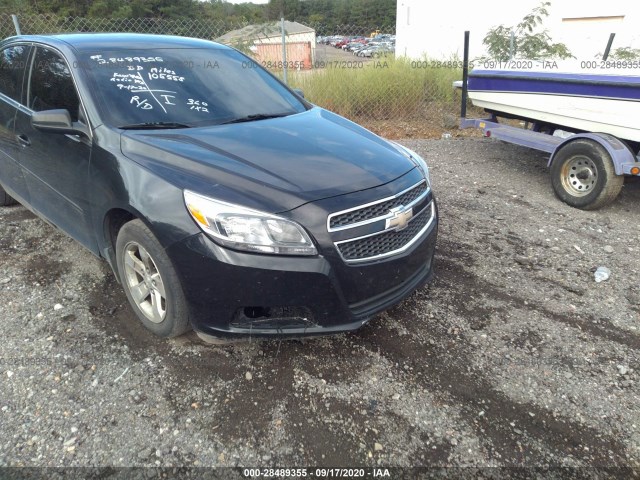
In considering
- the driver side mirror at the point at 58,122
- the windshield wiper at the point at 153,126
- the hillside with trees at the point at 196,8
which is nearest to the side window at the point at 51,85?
the driver side mirror at the point at 58,122

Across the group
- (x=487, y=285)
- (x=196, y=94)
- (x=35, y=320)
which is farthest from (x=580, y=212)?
(x=35, y=320)

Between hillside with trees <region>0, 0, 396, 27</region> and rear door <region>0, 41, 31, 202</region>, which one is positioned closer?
rear door <region>0, 41, 31, 202</region>

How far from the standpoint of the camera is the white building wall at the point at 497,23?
49.6 ft

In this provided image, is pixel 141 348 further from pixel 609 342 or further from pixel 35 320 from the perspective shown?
pixel 609 342

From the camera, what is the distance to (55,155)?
304cm

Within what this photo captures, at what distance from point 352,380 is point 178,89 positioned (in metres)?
2.29

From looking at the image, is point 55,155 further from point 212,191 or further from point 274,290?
point 274,290

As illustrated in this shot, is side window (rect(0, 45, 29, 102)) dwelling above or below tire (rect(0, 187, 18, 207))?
above

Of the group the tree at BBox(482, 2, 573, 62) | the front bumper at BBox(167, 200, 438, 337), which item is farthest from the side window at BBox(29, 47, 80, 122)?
the tree at BBox(482, 2, 573, 62)

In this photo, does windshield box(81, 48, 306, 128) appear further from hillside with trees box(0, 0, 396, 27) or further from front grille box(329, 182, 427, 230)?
hillside with trees box(0, 0, 396, 27)

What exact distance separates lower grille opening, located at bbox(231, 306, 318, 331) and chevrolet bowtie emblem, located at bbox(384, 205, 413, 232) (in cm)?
66

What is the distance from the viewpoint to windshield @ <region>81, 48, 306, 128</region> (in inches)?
112

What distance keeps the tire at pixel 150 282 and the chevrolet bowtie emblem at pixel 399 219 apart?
3.95ft

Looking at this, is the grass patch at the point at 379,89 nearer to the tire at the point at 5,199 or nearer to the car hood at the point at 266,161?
the tire at the point at 5,199
